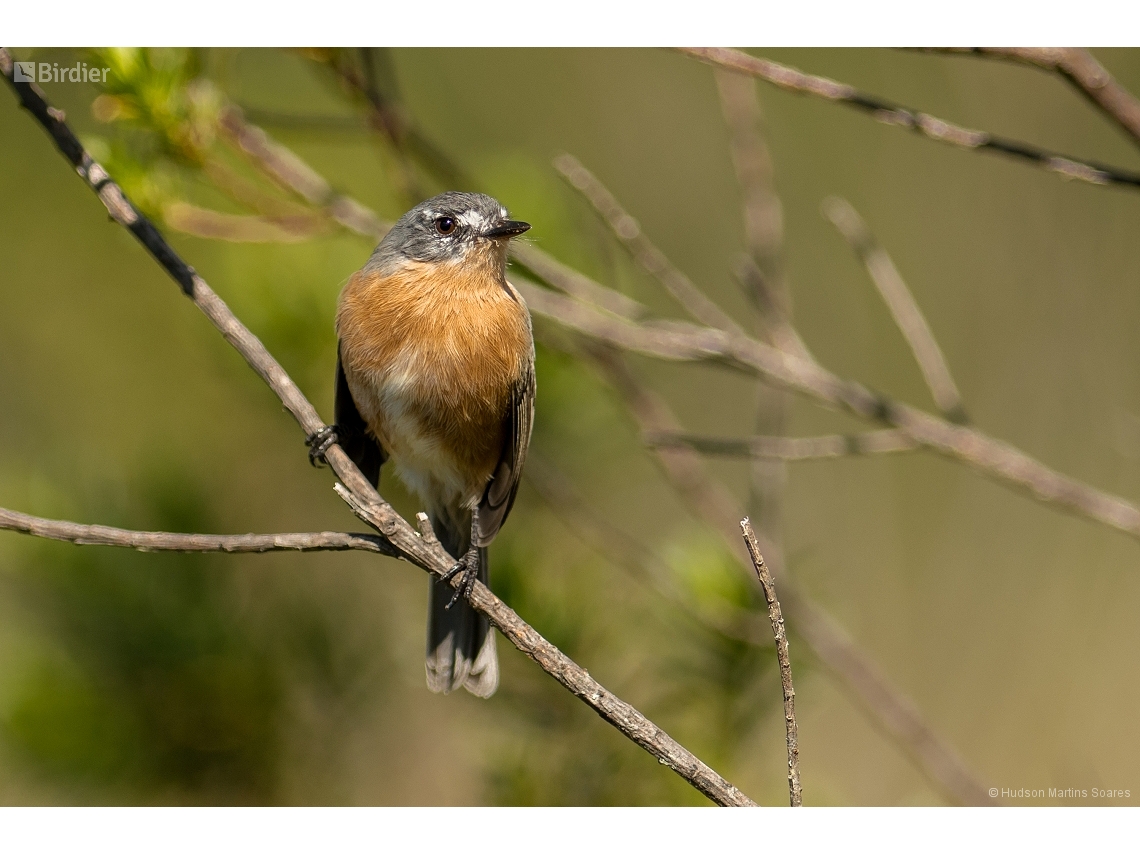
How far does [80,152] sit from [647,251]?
1325mm

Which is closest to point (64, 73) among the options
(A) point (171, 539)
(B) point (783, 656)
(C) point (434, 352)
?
(C) point (434, 352)

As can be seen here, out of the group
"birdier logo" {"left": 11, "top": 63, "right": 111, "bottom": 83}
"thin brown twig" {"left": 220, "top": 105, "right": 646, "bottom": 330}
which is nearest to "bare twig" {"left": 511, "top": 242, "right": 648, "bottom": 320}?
"thin brown twig" {"left": 220, "top": 105, "right": 646, "bottom": 330}

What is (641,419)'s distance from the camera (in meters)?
3.14

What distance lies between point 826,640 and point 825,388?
0.80m

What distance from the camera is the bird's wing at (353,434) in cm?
291

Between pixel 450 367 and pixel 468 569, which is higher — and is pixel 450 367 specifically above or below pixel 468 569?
above

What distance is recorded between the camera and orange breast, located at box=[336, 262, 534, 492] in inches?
106

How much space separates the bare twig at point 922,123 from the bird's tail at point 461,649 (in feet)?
5.13

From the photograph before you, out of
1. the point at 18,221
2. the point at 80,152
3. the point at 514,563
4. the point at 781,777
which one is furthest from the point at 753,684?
the point at 18,221

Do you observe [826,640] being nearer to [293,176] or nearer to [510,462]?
[510,462]

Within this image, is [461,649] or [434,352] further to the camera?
[461,649]

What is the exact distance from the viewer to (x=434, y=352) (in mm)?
2684

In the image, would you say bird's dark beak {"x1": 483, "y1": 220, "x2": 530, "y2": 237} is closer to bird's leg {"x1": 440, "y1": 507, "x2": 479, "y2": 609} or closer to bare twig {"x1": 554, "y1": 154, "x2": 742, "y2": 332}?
bare twig {"x1": 554, "y1": 154, "x2": 742, "y2": 332}

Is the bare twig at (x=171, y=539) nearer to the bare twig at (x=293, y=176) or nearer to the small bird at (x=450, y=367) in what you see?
the small bird at (x=450, y=367)
